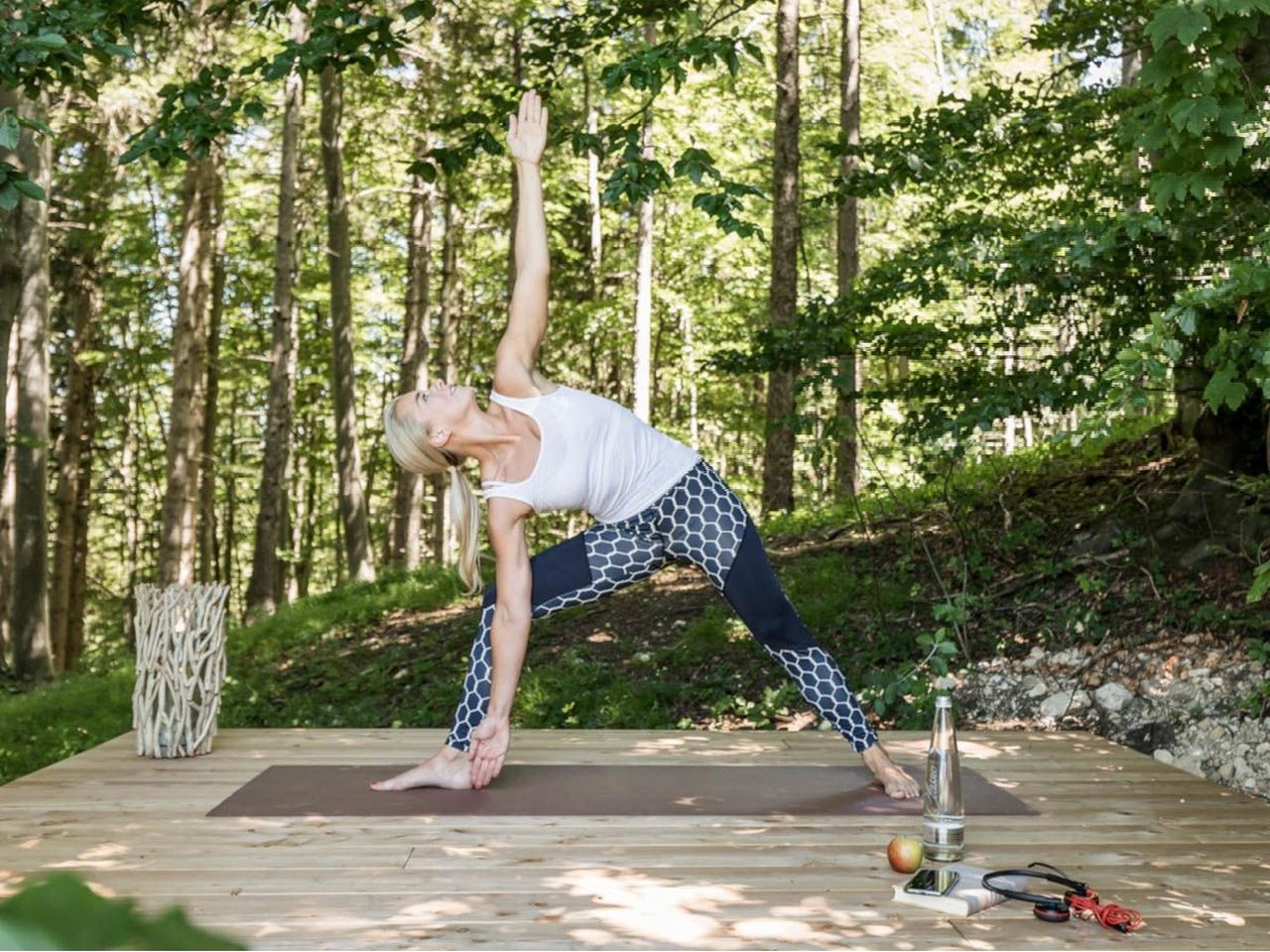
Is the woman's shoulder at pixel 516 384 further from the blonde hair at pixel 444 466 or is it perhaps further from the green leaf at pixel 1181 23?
the green leaf at pixel 1181 23

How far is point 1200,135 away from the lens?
347 cm

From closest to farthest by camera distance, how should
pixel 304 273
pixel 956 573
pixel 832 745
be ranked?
pixel 832 745
pixel 956 573
pixel 304 273

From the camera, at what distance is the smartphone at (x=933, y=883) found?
2801mm

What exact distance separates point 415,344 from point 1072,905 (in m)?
10.8

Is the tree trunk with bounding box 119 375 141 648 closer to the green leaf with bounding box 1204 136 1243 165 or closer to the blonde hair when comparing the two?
the blonde hair

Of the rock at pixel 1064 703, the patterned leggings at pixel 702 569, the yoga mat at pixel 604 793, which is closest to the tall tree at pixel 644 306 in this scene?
the rock at pixel 1064 703

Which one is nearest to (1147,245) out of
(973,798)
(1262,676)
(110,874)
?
(1262,676)

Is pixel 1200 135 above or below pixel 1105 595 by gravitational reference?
above

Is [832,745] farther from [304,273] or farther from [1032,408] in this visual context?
[304,273]

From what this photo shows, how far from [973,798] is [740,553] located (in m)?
0.95

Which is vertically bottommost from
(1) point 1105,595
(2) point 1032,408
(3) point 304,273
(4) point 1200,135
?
(1) point 1105,595

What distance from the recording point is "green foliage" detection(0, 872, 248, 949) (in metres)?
0.36

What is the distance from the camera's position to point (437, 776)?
3879mm

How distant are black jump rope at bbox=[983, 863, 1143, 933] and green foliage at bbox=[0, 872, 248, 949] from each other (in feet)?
8.59
